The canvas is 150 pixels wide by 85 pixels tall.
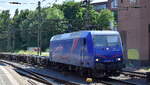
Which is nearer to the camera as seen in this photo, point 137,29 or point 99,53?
point 99,53

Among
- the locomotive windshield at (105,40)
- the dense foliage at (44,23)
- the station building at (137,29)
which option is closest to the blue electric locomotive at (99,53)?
the locomotive windshield at (105,40)

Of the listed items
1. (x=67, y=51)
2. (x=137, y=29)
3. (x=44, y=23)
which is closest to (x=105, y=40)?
(x=67, y=51)

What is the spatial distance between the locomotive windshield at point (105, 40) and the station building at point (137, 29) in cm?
1404

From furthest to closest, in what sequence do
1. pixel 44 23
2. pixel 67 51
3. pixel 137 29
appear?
pixel 44 23 → pixel 137 29 → pixel 67 51

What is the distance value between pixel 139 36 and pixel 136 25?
1291 mm

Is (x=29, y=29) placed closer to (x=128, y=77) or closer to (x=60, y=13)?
(x=60, y=13)

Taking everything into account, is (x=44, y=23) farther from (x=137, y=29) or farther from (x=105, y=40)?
(x=105, y=40)

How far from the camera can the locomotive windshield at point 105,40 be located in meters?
21.5

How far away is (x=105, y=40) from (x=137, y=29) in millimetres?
16499

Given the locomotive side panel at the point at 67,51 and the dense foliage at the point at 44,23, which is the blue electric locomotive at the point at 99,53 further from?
the dense foliage at the point at 44,23

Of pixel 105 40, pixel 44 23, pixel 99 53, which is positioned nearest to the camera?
pixel 99 53

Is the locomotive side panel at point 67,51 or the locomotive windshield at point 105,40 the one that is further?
the locomotive side panel at point 67,51

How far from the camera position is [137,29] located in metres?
37.6

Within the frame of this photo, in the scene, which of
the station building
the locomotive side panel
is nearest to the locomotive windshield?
the locomotive side panel
